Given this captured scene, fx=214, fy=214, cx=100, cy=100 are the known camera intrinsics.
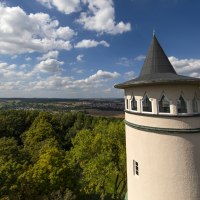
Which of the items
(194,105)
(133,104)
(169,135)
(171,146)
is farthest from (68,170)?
(194,105)

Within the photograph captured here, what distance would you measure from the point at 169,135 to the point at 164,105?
4.22 feet

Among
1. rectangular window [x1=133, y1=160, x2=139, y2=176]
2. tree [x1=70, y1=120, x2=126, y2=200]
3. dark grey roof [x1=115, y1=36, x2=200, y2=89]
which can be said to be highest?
dark grey roof [x1=115, y1=36, x2=200, y2=89]

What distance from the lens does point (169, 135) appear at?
29.8ft

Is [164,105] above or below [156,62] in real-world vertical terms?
below

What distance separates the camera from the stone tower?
8.91m

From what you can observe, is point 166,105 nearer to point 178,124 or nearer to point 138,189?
point 178,124

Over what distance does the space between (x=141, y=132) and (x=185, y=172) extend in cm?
248

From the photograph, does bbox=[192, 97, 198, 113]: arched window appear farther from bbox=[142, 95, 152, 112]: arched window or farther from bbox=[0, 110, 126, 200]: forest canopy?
bbox=[0, 110, 126, 200]: forest canopy

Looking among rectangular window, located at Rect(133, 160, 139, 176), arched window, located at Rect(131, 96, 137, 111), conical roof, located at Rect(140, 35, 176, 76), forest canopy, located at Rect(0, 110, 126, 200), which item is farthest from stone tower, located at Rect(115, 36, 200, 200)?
forest canopy, located at Rect(0, 110, 126, 200)

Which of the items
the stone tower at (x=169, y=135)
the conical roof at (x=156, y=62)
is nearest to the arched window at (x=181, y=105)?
the stone tower at (x=169, y=135)

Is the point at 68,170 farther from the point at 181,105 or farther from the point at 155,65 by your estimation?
the point at 181,105

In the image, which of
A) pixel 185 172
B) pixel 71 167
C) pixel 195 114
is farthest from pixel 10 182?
pixel 195 114

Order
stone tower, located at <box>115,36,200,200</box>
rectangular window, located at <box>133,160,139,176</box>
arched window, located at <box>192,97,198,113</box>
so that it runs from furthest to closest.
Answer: rectangular window, located at <box>133,160,139,176</box>
arched window, located at <box>192,97,198,113</box>
stone tower, located at <box>115,36,200,200</box>

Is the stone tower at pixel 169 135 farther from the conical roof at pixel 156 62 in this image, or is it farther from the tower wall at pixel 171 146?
the conical roof at pixel 156 62
